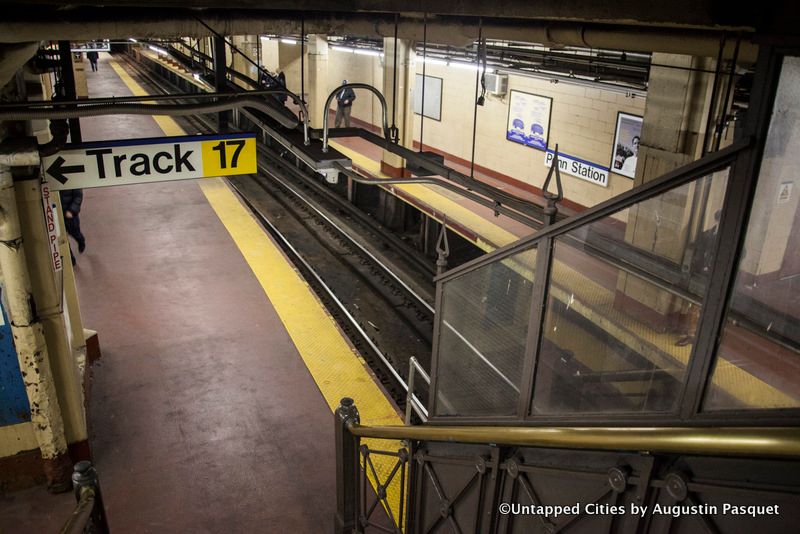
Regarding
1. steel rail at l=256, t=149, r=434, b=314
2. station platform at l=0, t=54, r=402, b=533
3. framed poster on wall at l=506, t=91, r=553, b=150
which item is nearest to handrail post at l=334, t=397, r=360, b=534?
station platform at l=0, t=54, r=402, b=533

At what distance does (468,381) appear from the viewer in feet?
11.0

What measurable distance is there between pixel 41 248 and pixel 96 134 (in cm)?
1269

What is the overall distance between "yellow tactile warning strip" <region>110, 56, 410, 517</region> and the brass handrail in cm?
263

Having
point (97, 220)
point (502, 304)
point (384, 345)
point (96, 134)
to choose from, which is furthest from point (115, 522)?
point (96, 134)

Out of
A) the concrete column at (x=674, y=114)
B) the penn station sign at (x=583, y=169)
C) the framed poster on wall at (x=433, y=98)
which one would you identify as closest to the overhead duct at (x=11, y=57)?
the concrete column at (x=674, y=114)

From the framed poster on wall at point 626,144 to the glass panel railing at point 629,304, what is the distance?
9407 millimetres

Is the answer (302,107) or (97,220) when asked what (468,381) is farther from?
(97,220)

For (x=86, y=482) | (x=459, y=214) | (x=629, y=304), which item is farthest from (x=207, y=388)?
(x=459, y=214)

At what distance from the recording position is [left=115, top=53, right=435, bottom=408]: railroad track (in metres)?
7.66

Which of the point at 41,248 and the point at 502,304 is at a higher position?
the point at 502,304

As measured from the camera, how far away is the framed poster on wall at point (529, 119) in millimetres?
13180

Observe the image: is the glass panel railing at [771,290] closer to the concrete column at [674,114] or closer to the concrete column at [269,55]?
the concrete column at [674,114]

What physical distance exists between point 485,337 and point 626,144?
9.31m

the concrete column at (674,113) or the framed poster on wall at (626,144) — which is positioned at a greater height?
the concrete column at (674,113)
